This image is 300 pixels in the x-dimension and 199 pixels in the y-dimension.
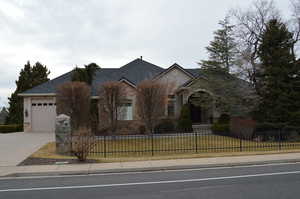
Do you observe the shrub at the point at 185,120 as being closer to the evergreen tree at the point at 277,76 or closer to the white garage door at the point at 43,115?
the evergreen tree at the point at 277,76

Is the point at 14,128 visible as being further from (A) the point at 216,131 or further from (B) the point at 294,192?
(B) the point at 294,192

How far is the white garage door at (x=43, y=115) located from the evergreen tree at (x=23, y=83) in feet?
25.3

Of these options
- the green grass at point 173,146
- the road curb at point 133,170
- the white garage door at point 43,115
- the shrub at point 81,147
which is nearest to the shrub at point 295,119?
the green grass at point 173,146

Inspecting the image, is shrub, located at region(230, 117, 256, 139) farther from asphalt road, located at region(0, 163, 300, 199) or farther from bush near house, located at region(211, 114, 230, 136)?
asphalt road, located at region(0, 163, 300, 199)

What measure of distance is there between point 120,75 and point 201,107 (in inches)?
368

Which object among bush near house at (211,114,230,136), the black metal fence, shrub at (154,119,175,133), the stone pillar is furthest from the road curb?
shrub at (154,119,175,133)

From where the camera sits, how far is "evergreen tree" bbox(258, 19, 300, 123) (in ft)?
65.1

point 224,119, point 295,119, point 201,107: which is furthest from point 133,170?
point 201,107

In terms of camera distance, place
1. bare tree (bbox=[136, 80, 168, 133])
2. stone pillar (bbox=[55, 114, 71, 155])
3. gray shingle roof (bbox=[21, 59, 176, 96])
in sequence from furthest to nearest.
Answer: gray shingle roof (bbox=[21, 59, 176, 96]) → bare tree (bbox=[136, 80, 168, 133]) → stone pillar (bbox=[55, 114, 71, 155])

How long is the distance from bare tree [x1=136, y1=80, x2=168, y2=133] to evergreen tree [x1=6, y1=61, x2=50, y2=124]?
1927 cm

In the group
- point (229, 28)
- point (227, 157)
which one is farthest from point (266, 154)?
point (229, 28)

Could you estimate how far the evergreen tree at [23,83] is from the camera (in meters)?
33.4

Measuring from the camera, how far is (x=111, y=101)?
64.4 feet

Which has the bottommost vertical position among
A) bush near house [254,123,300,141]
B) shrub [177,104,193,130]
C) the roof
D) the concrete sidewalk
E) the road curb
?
the road curb
